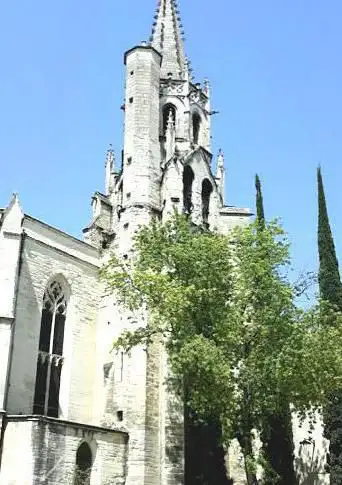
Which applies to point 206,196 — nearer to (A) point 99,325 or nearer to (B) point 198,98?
(B) point 198,98

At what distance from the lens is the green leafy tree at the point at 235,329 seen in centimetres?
1948

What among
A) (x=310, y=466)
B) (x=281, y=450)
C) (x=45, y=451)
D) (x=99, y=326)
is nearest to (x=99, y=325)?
(x=99, y=326)

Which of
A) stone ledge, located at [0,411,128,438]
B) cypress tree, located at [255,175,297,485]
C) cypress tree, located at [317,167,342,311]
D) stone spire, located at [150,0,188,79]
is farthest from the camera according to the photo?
stone spire, located at [150,0,188,79]

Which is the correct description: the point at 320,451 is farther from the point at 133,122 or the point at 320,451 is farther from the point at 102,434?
the point at 133,122

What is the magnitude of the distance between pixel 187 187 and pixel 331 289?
8185 mm

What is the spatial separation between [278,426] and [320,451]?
133 inches

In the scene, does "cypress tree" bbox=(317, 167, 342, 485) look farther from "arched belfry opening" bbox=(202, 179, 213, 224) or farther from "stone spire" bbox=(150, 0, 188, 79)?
"stone spire" bbox=(150, 0, 188, 79)

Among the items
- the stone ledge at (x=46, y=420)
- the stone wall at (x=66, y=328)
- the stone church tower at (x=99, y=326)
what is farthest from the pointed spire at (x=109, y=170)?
the stone ledge at (x=46, y=420)

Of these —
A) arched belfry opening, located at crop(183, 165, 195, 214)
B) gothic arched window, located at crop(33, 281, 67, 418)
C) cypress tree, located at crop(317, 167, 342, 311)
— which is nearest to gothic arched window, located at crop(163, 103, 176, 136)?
arched belfry opening, located at crop(183, 165, 195, 214)

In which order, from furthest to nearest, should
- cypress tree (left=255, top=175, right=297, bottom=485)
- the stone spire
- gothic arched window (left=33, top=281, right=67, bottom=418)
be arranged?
the stone spire
cypress tree (left=255, top=175, right=297, bottom=485)
gothic arched window (left=33, top=281, right=67, bottom=418)

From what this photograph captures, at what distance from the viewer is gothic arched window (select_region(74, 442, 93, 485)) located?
68.6 feet

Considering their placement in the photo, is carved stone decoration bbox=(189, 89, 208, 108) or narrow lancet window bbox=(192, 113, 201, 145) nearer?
narrow lancet window bbox=(192, 113, 201, 145)

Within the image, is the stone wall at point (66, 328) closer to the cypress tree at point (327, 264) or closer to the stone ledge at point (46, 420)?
the stone ledge at point (46, 420)

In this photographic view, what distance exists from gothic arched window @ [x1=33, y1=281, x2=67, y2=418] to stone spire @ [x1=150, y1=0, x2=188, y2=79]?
48.5ft
